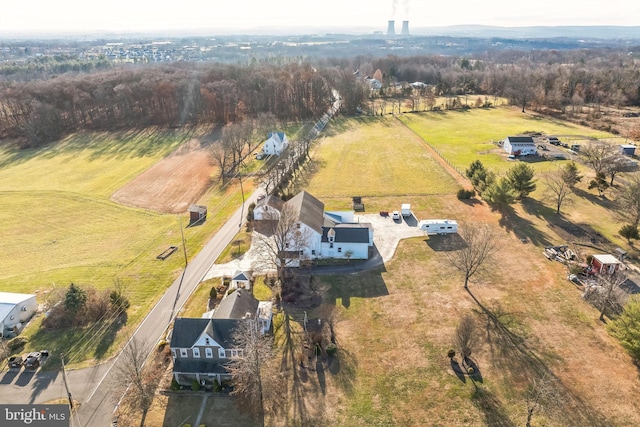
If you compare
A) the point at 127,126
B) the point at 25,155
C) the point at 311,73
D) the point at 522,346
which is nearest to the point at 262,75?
the point at 311,73

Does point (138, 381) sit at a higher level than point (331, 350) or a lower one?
higher

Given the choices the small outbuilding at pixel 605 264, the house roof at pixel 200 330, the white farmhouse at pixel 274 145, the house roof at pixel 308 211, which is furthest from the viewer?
the white farmhouse at pixel 274 145

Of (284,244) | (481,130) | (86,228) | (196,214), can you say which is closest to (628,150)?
(481,130)

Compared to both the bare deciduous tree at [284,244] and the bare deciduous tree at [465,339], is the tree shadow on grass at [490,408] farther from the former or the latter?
the bare deciduous tree at [284,244]

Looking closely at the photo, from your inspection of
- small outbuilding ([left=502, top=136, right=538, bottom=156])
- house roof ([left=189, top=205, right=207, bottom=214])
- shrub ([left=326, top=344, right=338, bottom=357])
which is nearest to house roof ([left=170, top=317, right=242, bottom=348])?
shrub ([left=326, top=344, right=338, bottom=357])

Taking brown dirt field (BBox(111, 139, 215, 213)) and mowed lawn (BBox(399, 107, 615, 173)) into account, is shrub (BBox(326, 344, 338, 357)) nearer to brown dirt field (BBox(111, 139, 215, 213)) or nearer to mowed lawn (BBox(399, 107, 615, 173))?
brown dirt field (BBox(111, 139, 215, 213))

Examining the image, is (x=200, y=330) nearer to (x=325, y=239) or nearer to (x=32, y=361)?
(x=32, y=361)

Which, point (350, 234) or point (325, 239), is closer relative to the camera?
point (350, 234)

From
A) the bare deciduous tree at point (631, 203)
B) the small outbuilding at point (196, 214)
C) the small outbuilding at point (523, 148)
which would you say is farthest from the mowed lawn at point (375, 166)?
the bare deciduous tree at point (631, 203)
